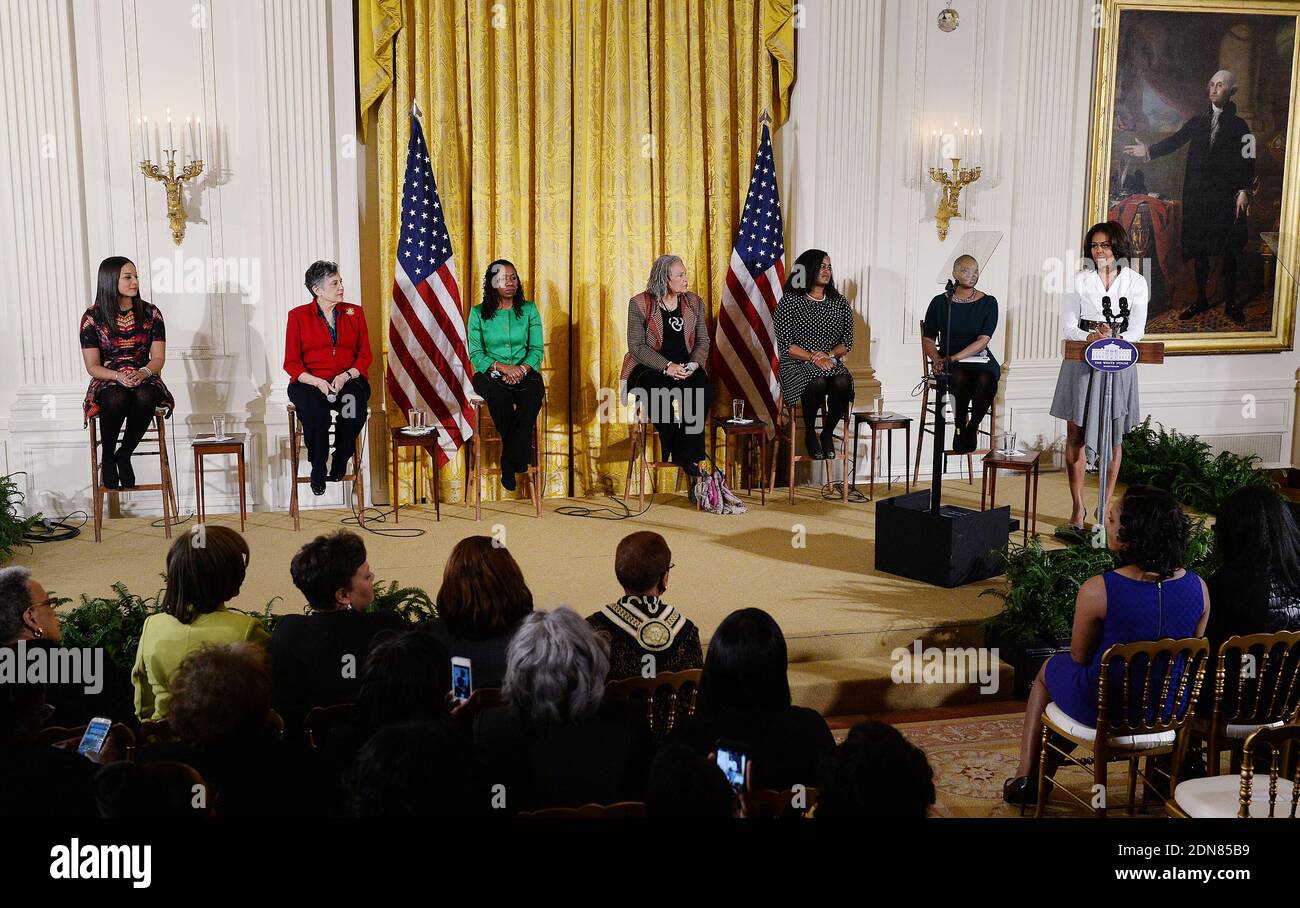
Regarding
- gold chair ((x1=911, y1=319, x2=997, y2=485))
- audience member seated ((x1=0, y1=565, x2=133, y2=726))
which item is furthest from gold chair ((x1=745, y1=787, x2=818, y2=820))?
gold chair ((x1=911, y1=319, x2=997, y2=485))

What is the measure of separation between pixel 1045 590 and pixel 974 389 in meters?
2.70

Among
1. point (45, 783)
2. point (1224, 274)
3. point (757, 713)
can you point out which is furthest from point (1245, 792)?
point (1224, 274)

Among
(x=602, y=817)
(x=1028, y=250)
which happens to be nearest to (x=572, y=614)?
(x=602, y=817)

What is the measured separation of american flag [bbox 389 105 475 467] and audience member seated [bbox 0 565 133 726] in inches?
138

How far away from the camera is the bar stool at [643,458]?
26.2 ft

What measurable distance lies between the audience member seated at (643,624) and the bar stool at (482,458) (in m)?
3.87

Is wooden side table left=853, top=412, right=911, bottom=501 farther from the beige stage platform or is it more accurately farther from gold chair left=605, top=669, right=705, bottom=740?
gold chair left=605, top=669, right=705, bottom=740

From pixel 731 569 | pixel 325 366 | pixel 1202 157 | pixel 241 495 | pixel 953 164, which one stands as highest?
pixel 1202 157

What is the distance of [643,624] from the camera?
3926 mm

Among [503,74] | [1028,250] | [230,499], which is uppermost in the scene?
[503,74]

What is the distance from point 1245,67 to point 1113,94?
43.5 inches

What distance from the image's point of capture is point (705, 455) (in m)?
8.04

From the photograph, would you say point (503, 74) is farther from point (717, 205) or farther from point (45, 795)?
point (45, 795)

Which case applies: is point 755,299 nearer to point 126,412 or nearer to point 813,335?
point 813,335
